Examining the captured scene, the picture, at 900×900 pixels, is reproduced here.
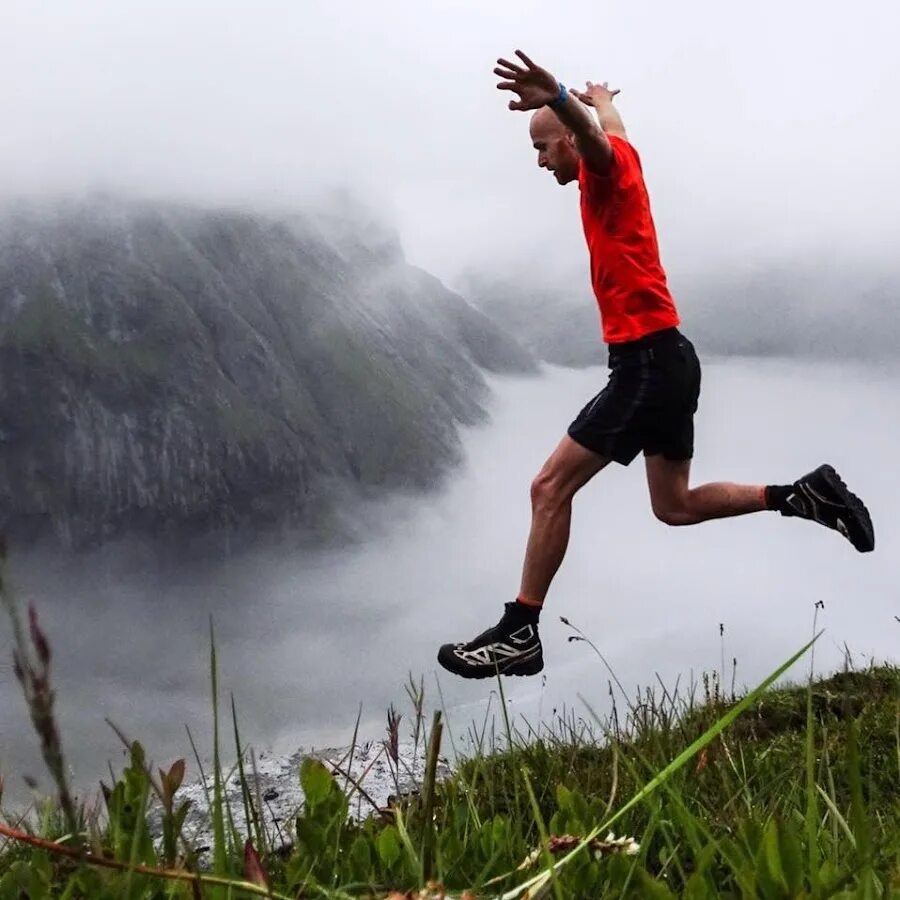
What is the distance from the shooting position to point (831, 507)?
6734mm

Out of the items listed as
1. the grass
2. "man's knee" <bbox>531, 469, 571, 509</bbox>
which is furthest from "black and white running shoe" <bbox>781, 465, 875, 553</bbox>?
→ the grass

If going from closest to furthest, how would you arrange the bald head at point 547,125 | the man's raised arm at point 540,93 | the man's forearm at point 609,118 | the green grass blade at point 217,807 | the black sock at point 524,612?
the green grass blade at point 217,807, the man's raised arm at point 540,93, the black sock at point 524,612, the bald head at point 547,125, the man's forearm at point 609,118

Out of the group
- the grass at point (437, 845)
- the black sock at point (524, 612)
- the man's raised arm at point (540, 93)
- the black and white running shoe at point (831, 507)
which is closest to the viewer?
the grass at point (437, 845)

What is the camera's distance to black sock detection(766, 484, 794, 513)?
21.8 feet

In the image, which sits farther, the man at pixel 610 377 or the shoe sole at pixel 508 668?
the man at pixel 610 377

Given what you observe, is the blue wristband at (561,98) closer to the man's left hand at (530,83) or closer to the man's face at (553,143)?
the man's left hand at (530,83)

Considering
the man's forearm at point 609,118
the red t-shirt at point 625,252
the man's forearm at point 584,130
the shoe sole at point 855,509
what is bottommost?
the shoe sole at point 855,509

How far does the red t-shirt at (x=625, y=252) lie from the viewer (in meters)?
5.83

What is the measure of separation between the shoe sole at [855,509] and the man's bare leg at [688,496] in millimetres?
532

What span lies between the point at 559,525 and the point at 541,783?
2.66 metres

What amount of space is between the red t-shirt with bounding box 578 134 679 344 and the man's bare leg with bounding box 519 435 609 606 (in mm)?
770

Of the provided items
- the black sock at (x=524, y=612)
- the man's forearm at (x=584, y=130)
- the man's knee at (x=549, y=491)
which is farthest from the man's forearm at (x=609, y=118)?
the black sock at (x=524, y=612)

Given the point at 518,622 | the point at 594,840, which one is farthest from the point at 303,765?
the point at 518,622

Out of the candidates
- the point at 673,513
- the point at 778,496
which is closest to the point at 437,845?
the point at 673,513
